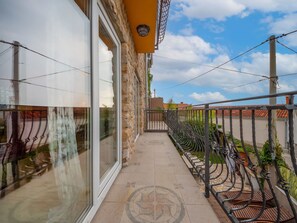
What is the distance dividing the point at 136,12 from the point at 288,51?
868 cm

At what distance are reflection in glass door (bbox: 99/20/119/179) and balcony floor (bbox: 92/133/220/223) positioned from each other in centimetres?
29

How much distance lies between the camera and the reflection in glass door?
6.91 feet

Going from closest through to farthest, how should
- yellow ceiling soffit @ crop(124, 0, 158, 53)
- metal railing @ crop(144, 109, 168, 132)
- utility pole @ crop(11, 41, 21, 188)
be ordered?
utility pole @ crop(11, 41, 21, 188)
yellow ceiling soffit @ crop(124, 0, 158, 53)
metal railing @ crop(144, 109, 168, 132)

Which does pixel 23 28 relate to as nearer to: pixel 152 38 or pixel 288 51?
pixel 152 38

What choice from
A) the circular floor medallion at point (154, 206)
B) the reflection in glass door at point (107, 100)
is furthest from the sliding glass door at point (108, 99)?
the circular floor medallion at point (154, 206)

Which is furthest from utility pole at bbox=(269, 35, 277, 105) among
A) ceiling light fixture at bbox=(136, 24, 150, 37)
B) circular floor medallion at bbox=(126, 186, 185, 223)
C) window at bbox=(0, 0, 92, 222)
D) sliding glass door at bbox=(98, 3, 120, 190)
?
window at bbox=(0, 0, 92, 222)

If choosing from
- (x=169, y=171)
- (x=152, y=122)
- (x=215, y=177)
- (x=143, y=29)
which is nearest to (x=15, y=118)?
(x=215, y=177)

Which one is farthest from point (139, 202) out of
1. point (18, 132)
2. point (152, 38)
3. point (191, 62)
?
point (191, 62)

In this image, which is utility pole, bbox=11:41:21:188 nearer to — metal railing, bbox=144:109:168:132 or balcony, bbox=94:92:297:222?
balcony, bbox=94:92:297:222

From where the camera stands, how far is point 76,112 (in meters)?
1.46

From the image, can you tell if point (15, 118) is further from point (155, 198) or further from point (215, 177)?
point (215, 177)

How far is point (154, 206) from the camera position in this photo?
5.99 ft

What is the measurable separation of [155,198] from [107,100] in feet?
3.93

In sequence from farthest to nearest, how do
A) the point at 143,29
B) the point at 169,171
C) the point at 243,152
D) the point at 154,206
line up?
the point at 143,29 → the point at 169,171 → the point at 243,152 → the point at 154,206
